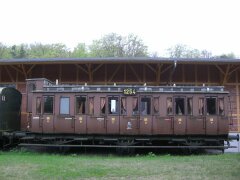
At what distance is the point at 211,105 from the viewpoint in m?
19.1

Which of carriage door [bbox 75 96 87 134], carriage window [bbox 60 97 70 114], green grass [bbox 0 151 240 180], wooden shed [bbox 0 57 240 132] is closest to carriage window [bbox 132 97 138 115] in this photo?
carriage door [bbox 75 96 87 134]

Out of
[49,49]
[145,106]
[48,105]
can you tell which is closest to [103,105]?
[145,106]

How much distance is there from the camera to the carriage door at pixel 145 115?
1892 cm

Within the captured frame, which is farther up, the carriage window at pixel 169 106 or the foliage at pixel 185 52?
the foliage at pixel 185 52

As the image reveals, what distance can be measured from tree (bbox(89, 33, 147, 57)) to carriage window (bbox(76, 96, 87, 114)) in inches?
1944

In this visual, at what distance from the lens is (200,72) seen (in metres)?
27.0

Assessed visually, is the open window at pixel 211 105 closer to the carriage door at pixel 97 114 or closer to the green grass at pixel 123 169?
the green grass at pixel 123 169

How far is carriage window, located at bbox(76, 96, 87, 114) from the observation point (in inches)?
760

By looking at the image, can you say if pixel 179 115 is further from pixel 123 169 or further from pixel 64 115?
pixel 123 169

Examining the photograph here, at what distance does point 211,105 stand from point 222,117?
0.79m

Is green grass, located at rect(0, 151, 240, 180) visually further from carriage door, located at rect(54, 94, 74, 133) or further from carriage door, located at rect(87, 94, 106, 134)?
carriage door, located at rect(87, 94, 106, 134)

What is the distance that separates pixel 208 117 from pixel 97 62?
9433 millimetres

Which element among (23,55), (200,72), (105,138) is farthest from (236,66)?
(23,55)

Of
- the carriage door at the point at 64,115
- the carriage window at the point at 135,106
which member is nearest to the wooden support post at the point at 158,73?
the carriage window at the point at 135,106
